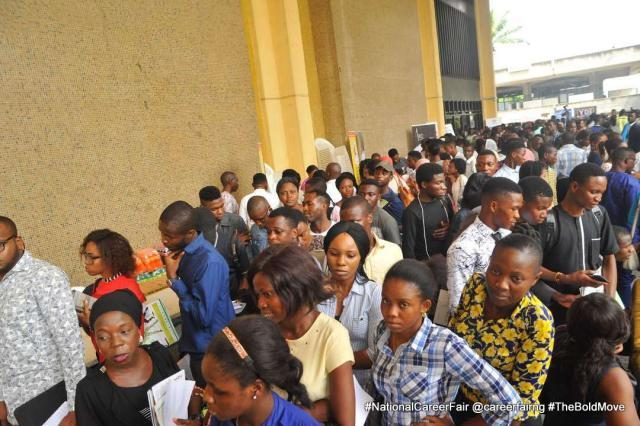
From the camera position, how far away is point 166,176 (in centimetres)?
587

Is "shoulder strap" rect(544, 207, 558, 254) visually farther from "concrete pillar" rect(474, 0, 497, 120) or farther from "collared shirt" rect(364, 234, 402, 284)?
"concrete pillar" rect(474, 0, 497, 120)

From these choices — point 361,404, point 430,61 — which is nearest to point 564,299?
point 361,404

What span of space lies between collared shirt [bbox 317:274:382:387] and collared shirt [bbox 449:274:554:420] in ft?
1.43

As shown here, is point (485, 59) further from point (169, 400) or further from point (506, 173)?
point (169, 400)

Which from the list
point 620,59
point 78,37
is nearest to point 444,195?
point 78,37

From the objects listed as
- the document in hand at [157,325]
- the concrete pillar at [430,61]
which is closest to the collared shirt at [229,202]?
the document in hand at [157,325]

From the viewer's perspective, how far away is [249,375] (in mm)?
1432

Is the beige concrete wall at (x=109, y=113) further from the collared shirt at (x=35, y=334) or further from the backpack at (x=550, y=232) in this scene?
the backpack at (x=550, y=232)

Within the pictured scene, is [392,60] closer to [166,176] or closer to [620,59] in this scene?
[166,176]

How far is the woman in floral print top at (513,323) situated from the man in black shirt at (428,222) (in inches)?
77.2

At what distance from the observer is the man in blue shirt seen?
273 centimetres

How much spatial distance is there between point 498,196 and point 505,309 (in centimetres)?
100

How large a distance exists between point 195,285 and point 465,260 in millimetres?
1636

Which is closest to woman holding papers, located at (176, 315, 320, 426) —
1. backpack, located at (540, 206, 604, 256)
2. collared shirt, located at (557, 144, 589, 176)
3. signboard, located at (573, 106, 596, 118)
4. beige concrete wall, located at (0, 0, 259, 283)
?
backpack, located at (540, 206, 604, 256)
